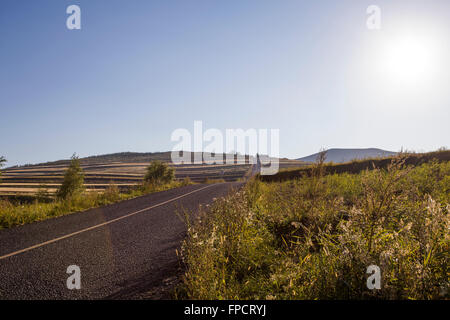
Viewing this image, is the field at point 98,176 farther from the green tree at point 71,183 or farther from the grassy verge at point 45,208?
the grassy verge at point 45,208

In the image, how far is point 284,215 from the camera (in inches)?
213

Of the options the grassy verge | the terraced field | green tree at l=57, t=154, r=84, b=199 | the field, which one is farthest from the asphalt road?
the terraced field

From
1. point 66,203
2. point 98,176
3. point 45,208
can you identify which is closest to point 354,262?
point 45,208

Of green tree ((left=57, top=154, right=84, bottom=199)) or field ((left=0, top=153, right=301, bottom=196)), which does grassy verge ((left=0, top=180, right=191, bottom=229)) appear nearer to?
field ((left=0, top=153, right=301, bottom=196))

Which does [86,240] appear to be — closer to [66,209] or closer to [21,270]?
[21,270]

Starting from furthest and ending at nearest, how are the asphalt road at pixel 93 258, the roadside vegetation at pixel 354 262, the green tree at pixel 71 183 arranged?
1. the green tree at pixel 71 183
2. the asphalt road at pixel 93 258
3. the roadside vegetation at pixel 354 262

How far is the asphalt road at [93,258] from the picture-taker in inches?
115

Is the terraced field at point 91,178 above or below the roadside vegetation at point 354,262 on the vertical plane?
below

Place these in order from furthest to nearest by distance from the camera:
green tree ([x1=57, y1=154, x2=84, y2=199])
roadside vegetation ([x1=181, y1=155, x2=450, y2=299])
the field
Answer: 1. the field
2. green tree ([x1=57, y1=154, x2=84, y2=199])
3. roadside vegetation ([x1=181, y1=155, x2=450, y2=299])

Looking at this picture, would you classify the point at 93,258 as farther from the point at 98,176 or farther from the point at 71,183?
the point at 98,176

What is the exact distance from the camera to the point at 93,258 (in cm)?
404

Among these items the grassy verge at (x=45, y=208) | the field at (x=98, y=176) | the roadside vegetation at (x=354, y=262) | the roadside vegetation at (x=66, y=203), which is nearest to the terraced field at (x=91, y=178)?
the field at (x=98, y=176)

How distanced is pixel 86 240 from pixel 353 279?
5.26 m

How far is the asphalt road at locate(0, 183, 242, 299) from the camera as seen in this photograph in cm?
293
